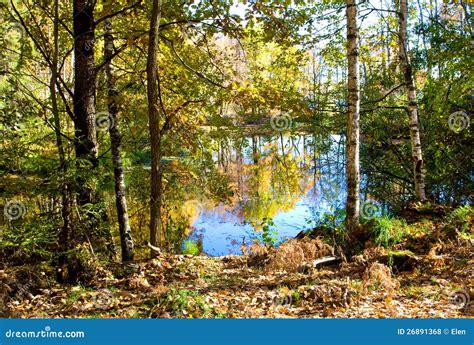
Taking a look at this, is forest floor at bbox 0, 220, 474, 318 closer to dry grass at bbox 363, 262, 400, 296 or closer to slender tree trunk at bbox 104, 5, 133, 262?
dry grass at bbox 363, 262, 400, 296

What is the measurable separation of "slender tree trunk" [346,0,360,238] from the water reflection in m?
2.27

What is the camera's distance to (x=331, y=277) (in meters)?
6.16

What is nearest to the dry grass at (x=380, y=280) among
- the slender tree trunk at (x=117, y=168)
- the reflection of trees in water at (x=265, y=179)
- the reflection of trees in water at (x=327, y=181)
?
the slender tree trunk at (x=117, y=168)

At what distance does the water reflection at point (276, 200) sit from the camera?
12891mm

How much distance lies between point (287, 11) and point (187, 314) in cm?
495

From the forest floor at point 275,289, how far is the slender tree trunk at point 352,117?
0.97m

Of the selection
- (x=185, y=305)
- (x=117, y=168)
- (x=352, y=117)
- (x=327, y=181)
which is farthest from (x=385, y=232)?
(x=327, y=181)

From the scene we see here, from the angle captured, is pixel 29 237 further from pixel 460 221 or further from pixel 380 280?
pixel 460 221

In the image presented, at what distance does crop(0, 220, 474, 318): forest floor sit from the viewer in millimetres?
4562

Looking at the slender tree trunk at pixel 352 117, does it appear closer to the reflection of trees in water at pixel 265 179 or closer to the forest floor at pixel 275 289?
the forest floor at pixel 275 289

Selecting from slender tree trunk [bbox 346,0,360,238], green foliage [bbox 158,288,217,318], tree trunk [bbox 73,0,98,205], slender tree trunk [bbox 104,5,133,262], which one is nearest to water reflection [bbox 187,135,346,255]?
slender tree trunk [bbox 346,0,360,238]

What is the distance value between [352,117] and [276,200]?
9752 millimetres

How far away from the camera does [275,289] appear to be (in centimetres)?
555

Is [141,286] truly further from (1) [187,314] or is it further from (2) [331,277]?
(2) [331,277]
